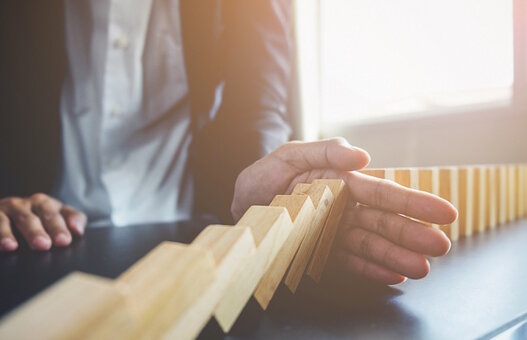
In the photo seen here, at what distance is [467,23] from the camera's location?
3.76 feet

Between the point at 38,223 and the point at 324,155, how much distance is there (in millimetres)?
551

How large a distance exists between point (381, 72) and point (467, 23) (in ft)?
1.16

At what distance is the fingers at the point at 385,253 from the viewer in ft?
1.17

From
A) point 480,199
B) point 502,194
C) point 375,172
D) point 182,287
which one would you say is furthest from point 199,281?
point 502,194

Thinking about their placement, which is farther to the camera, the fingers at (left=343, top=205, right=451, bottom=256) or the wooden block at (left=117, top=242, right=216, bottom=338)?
the fingers at (left=343, top=205, right=451, bottom=256)

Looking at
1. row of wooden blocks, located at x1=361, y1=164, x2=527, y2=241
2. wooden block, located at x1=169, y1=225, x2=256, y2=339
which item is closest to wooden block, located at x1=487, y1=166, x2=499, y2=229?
row of wooden blocks, located at x1=361, y1=164, x2=527, y2=241

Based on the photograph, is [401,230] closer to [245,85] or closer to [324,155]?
[324,155]

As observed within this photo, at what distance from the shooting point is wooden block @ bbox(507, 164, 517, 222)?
88 cm

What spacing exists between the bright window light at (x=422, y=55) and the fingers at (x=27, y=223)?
1127mm

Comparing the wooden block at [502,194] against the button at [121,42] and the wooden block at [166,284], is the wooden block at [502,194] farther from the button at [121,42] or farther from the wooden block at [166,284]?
the button at [121,42]

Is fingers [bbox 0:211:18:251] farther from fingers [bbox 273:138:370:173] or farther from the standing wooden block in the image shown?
the standing wooden block

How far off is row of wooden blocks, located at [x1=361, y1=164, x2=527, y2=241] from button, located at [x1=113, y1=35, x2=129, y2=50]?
0.85 metres

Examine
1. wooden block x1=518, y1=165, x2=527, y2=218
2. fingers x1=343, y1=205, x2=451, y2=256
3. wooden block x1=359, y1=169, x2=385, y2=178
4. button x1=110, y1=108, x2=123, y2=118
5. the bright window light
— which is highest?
the bright window light

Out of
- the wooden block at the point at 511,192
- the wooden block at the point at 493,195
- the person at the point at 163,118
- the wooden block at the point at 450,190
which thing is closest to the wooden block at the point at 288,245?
the person at the point at 163,118
